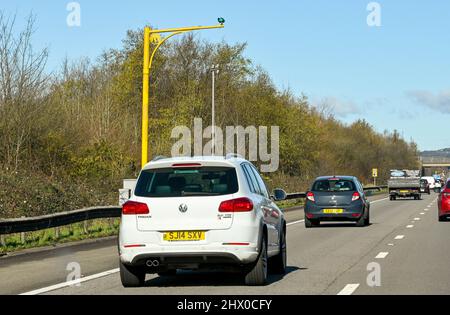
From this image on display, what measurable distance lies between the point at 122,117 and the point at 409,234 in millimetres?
31540

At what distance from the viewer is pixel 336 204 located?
25.4 meters

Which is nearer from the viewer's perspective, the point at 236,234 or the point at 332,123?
the point at 236,234

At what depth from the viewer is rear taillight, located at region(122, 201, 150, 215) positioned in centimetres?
1061

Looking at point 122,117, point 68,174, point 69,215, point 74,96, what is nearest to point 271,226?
point 69,215

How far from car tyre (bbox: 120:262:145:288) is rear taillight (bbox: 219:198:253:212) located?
144 centimetres

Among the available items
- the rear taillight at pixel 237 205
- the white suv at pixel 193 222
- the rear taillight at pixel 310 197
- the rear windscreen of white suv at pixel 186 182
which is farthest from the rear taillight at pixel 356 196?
the rear taillight at pixel 237 205

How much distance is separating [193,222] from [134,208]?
0.78 meters

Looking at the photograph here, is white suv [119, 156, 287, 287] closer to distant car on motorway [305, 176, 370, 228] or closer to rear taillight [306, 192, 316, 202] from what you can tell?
distant car on motorway [305, 176, 370, 228]

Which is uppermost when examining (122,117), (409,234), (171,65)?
(171,65)

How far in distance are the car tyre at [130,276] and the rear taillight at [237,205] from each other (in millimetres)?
1438

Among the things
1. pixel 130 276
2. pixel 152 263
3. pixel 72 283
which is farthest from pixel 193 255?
pixel 72 283

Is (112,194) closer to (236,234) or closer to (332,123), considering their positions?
(236,234)
